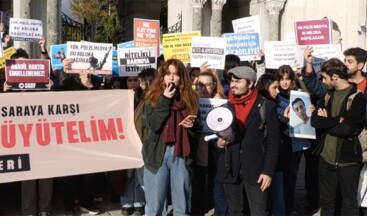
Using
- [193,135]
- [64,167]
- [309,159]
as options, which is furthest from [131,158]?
[309,159]

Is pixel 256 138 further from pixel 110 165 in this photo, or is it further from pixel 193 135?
pixel 110 165

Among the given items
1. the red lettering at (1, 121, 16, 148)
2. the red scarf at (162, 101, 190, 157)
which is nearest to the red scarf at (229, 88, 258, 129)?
the red scarf at (162, 101, 190, 157)

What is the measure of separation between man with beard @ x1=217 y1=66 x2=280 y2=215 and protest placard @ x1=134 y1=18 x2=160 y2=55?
3829mm

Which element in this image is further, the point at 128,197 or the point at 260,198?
the point at 128,197

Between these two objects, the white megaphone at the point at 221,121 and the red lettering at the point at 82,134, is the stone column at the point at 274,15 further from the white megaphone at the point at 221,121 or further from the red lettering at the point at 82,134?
the white megaphone at the point at 221,121

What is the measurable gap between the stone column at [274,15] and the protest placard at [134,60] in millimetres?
10172

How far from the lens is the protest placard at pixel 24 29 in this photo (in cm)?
795

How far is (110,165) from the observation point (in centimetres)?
595

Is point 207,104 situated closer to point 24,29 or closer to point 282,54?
point 282,54

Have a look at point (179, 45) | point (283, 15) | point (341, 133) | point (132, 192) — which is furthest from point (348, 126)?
point (283, 15)

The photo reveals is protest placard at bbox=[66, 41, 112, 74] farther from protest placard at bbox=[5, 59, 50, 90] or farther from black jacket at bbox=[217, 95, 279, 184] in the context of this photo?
black jacket at bbox=[217, 95, 279, 184]

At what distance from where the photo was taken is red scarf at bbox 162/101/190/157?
4.69 meters

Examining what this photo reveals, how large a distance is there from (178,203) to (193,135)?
712mm

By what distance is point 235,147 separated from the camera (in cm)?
470
